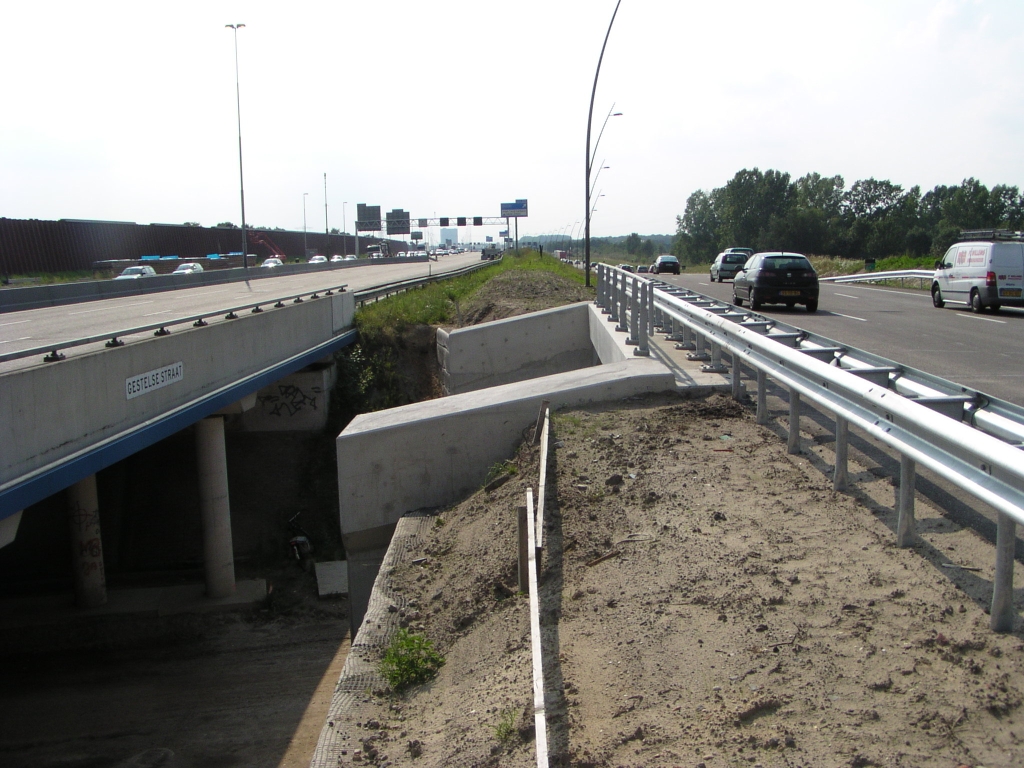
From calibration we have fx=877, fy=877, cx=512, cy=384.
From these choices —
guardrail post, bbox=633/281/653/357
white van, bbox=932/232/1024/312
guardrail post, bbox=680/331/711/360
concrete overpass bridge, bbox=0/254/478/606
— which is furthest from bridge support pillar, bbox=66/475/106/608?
white van, bbox=932/232/1024/312

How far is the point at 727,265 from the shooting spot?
39906mm

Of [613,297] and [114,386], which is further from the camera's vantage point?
[613,297]

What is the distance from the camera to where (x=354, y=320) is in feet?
79.7

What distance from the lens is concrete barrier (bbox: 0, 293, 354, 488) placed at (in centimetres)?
799

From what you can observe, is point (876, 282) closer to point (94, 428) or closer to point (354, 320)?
point (354, 320)

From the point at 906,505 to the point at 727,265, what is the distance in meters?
36.4

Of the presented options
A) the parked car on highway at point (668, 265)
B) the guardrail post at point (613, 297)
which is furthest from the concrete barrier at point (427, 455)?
the parked car on highway at point (668, 265)

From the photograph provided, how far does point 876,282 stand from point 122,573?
116 ft

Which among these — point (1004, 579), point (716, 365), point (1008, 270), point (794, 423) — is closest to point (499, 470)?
point (716, 365)

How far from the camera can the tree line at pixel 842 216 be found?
351 ft

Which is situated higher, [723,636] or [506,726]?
[723,636]

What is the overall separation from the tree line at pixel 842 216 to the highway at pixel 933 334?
251ft

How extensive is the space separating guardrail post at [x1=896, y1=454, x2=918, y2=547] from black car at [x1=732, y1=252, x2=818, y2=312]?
18361 millimetres

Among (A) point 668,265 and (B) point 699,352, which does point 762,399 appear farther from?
(A) point 668,265
